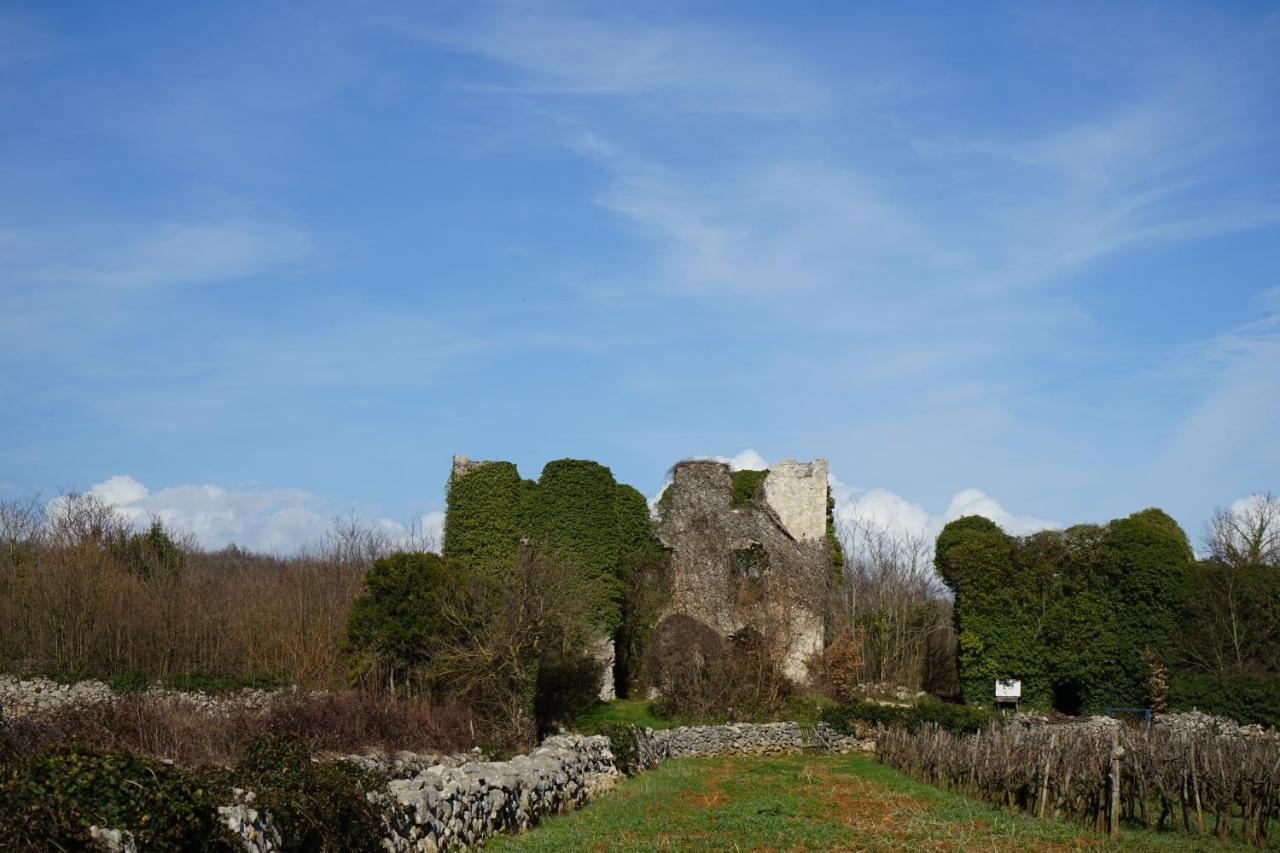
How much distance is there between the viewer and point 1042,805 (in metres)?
18.0

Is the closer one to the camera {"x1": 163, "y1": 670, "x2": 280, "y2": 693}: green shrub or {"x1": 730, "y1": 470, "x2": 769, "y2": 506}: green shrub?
{"x1": 163, "y1": 670, "x2": 280, "y2": 693}: green shrub

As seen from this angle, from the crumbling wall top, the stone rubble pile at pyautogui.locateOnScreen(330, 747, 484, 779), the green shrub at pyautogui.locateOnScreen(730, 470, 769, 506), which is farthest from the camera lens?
the green shrub at pyautogui.locateOnScreen(730, 470, 769, 506)

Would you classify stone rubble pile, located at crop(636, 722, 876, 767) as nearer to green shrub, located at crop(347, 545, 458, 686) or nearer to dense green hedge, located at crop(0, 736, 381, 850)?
green shrub, located at crop(347, 545, 458, 686)

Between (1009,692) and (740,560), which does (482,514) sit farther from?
(1009,692)

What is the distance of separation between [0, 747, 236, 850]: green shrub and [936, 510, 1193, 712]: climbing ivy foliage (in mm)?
31138

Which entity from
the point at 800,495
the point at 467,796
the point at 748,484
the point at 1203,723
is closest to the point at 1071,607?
the point at 1203,723

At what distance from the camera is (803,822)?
55.4ft

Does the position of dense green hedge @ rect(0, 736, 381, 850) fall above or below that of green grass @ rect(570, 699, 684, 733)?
above

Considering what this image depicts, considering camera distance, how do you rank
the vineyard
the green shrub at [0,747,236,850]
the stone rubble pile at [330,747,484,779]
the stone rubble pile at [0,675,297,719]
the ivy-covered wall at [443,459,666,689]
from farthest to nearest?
the ivy-covered wall at [443,459,666,689] → the stone rubble pile at [0,675,297,719] → the stone rubble pile at [330,747,484,779] → the vineyard → the green shrub at [0,747,236,850]

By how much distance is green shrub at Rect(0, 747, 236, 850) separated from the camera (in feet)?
26.2

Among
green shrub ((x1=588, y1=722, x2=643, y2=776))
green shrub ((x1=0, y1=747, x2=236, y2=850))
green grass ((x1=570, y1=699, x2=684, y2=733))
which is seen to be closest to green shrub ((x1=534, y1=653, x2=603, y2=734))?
green grass ((x1=570, y1=699, x2=684, y2=733))

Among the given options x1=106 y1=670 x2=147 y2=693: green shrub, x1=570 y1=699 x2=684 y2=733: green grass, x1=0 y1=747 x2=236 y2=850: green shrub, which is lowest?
x1=570 y1=699 x2=684 y2=733: green grass

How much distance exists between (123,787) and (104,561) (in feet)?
92.9

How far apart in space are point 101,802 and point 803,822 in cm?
1098
